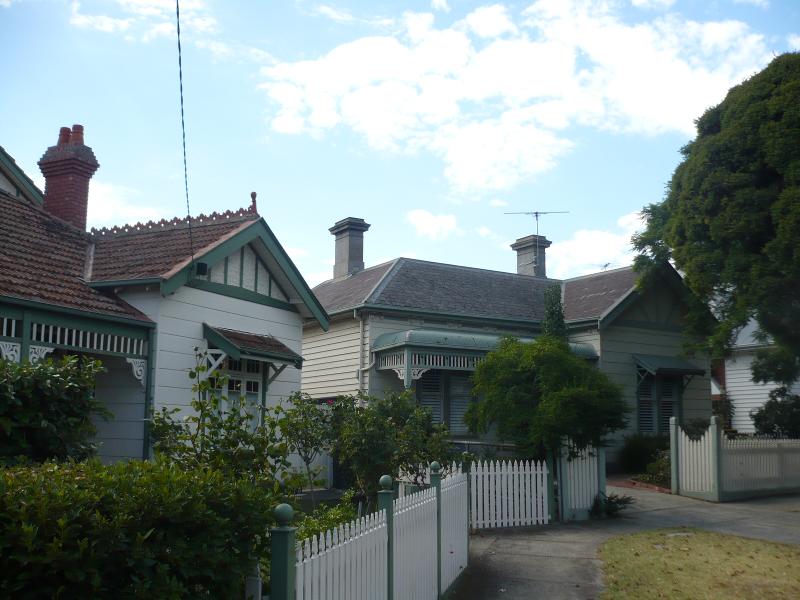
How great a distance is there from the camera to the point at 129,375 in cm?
1282

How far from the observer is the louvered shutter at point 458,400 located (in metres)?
22.1

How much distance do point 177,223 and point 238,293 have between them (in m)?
1.89

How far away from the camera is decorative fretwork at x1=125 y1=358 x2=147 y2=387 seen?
488 inches

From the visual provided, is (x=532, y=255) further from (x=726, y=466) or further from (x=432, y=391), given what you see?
(x=726, y=466)

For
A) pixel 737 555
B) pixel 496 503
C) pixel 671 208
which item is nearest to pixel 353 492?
pixel 496 503

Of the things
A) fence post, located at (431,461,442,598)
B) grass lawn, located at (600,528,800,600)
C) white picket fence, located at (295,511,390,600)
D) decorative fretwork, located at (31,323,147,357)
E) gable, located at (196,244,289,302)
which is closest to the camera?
white picket fence, located at (295,511,390,600)

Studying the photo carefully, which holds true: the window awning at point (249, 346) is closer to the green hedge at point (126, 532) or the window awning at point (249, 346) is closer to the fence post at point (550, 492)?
the fence post at point (550, 492)

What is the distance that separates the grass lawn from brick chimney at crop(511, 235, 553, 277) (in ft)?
56.5

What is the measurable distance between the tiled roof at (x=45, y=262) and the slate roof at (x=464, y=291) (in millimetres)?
8725

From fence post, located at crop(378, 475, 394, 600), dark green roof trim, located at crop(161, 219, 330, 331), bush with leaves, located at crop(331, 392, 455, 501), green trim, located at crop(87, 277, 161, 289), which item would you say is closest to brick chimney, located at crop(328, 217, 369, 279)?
dark green roof trim, located at crop(161, 219, 330, 331)

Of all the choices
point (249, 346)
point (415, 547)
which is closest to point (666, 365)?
point (249, 346)

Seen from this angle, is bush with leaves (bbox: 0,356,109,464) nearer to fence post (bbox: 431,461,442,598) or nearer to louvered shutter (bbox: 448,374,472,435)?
fence post (bbox: 431,461,442,598)

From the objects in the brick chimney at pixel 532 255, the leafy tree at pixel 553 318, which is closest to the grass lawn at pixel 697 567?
the leafy tree at pixel 553 318

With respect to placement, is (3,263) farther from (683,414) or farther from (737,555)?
(683,414)
